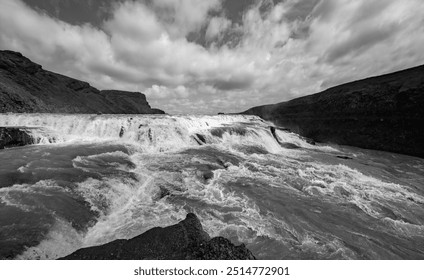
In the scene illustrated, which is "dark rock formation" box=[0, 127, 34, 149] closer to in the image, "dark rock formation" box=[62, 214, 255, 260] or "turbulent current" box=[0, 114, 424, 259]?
"turbulent current" box=[0, 114, 424, 259]

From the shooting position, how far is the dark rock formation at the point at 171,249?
3154 millimetres

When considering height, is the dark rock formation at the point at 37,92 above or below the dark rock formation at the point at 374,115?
above

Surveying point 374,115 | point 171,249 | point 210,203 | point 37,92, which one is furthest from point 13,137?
point 37,92

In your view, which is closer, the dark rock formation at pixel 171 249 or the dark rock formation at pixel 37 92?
the dark rock formation at pixel 171 249

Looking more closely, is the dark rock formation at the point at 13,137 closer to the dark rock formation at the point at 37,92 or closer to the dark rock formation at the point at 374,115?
the dark rock formation at the point at 37,92

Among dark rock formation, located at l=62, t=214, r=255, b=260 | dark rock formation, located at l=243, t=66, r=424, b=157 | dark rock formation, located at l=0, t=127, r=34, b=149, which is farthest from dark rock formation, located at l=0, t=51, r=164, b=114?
dark rock formation, located at l=243, t=66, r=424, b=157

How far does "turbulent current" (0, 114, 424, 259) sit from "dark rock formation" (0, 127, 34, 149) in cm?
329

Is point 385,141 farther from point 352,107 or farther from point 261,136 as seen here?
point 261,136

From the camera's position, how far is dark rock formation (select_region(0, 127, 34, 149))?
1350cm

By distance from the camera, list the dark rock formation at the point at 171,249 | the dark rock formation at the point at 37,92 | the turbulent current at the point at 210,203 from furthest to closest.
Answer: the dark rock formation at the point at 37,92 → the turbulent current at the point at 210,203 → the dark rock formation at the point at 171,249

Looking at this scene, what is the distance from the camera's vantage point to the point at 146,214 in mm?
6367

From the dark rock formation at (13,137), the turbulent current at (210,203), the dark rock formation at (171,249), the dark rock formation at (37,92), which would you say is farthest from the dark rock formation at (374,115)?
the dark rock formation at (37,92)

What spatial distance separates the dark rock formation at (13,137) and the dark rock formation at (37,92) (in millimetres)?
29296

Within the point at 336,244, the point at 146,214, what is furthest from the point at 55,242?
the point at 336,244
